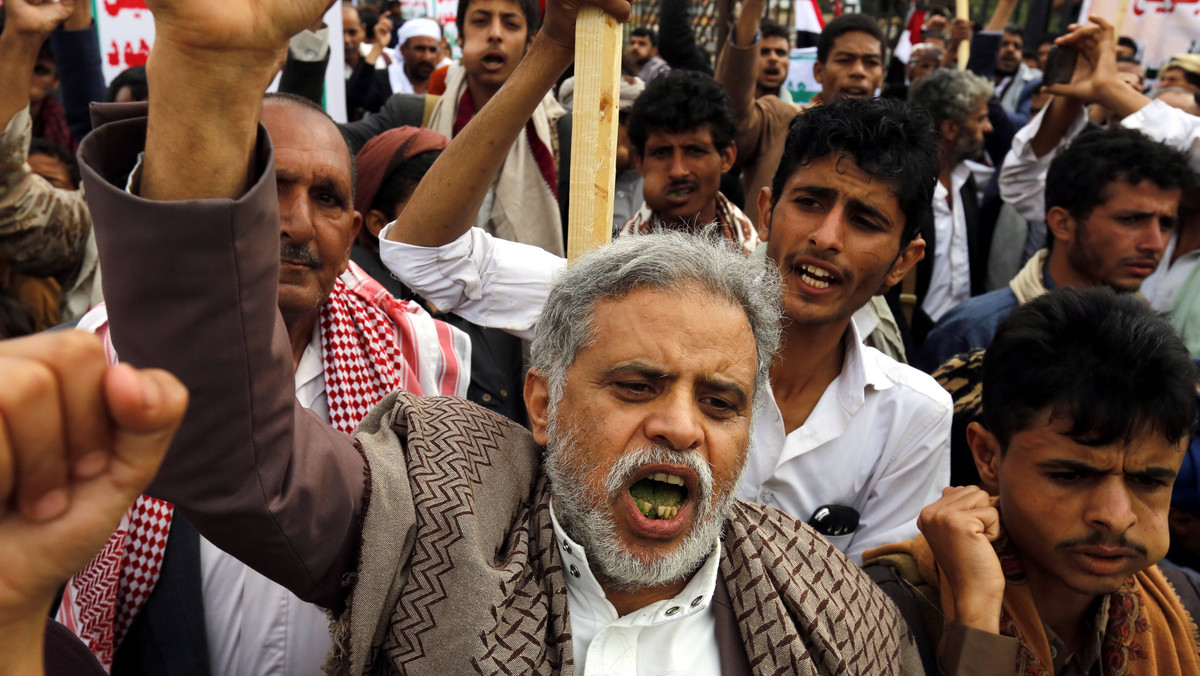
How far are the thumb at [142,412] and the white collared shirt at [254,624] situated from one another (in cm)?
109

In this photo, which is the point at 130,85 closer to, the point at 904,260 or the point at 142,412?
the point at 904,260

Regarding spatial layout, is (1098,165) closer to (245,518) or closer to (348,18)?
(245,518)

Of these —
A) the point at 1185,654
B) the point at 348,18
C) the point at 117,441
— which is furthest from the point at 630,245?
the point at 348,18

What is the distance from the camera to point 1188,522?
8.84 feet

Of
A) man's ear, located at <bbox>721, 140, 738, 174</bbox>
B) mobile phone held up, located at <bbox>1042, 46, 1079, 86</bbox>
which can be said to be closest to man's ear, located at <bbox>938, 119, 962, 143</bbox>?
mobile phone held up, located at <bbox>1042, 46, 1079, 86</bbox>

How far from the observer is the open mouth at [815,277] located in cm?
269

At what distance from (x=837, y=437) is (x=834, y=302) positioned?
38cm

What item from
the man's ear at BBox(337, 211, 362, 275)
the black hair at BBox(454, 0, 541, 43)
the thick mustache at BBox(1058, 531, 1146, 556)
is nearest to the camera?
the thick mustache at BBox(1058, 531, 1146, 556)

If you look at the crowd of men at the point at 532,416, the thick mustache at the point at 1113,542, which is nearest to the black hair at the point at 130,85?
the crowd of men at the point at 532,416

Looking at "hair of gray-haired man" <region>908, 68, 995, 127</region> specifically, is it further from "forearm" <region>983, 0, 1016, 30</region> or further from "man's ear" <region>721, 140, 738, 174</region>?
"man's ear" <region>721, 140, 738, 174</region>

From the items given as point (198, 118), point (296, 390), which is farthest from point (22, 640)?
point (296, 390)

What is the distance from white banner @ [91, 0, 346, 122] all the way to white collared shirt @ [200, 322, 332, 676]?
12.3 feet

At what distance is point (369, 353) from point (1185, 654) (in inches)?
82.6

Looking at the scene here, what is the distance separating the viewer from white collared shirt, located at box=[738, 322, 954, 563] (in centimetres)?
257
